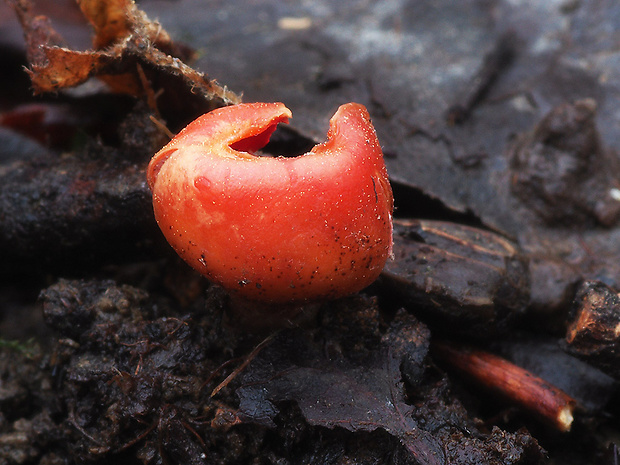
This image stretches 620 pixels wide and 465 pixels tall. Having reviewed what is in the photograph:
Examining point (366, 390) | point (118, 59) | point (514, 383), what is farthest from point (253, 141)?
point (514, 383)

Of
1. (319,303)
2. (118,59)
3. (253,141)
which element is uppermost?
(118,59)

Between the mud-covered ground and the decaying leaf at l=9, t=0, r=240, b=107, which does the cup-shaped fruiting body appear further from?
the decaying leaf at l=9, t=0, r=240, b=107

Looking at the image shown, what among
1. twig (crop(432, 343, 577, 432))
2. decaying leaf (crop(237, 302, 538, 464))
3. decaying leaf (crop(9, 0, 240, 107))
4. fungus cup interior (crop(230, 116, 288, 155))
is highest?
decaying leaf (crop(9, 0, 240, 107))

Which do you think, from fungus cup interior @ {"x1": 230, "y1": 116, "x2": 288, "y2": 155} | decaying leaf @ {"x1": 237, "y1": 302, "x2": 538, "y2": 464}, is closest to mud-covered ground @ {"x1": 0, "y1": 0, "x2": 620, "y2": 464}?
decaying leaf @ {"x1": 237, "y1": 302, "x2": 538, "y2": 464}

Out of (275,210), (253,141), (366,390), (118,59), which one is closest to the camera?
(275,210)

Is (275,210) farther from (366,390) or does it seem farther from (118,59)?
(118,59)

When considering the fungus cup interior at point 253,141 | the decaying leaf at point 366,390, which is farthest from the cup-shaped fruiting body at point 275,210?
the decaying leaf at point 366,390
